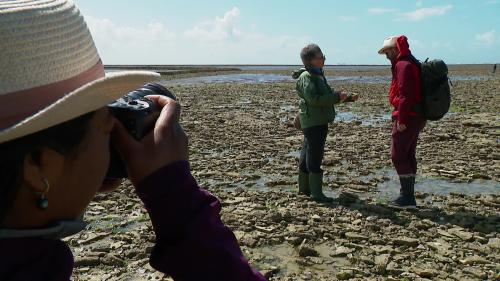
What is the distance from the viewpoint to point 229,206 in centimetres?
673

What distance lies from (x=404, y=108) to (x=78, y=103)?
18.4ft

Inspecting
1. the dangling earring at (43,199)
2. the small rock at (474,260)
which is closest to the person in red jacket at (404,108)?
the small rock at (474,260)

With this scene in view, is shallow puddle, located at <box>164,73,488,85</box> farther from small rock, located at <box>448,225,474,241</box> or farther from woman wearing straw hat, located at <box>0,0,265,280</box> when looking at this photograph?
woman wearing straw hat, located at <box>0,0,265,280</box>

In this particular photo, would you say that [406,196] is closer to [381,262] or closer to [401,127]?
[401,127]

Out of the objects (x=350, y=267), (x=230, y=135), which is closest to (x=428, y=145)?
(x=230, y=135)

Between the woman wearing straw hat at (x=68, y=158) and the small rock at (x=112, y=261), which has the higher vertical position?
the woman wearing straw hat at (x=68, y=158)

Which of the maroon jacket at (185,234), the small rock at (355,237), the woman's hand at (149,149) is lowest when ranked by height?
the small rock at (355,237)

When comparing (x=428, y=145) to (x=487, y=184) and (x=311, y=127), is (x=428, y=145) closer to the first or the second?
(x=487, y=184)

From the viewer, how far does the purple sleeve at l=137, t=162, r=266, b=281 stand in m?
1.35

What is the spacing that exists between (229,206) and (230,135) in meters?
6.22

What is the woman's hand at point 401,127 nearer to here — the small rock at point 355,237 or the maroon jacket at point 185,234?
the small rock at point 355,237

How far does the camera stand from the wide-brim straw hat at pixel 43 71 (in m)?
1.09

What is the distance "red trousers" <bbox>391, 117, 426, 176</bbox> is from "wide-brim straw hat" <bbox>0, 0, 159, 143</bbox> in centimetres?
567

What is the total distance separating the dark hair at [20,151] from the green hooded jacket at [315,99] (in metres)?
5.46
